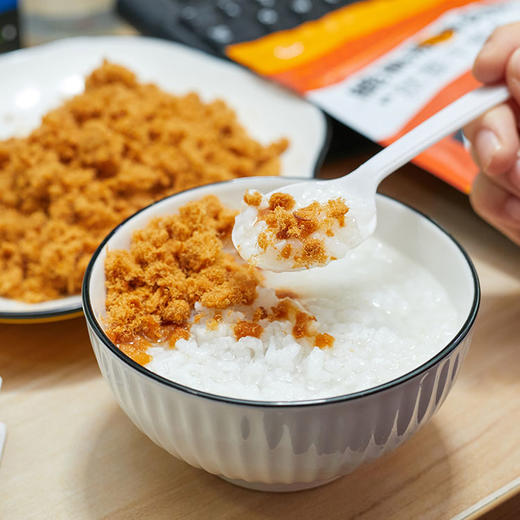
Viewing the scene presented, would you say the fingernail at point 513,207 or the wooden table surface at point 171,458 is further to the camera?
the fingernail at point 513,207

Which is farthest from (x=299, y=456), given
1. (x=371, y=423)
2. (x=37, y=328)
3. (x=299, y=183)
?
(x=37, y=328)

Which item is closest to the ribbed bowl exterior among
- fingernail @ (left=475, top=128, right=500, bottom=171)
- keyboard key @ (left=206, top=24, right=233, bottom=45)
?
fingernail @ (left=475, top=128, right=500, bottom=171)

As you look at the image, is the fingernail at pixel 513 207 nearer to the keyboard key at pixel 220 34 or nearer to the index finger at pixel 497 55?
the index finger at pixel 497 55

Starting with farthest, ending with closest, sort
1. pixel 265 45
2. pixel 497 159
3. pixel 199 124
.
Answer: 1. pixel 265 45
2. pixel 199 124
3. pixel 497 159

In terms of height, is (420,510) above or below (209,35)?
below

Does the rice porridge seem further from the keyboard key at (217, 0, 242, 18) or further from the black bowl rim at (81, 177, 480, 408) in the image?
the keyboard key at (217, 0, 242, 18)

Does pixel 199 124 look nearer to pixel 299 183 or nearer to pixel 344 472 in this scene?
pixel 299 183

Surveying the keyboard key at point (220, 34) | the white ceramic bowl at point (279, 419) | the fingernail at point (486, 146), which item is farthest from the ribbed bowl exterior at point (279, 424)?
the keyboard key at point (220, 34)
